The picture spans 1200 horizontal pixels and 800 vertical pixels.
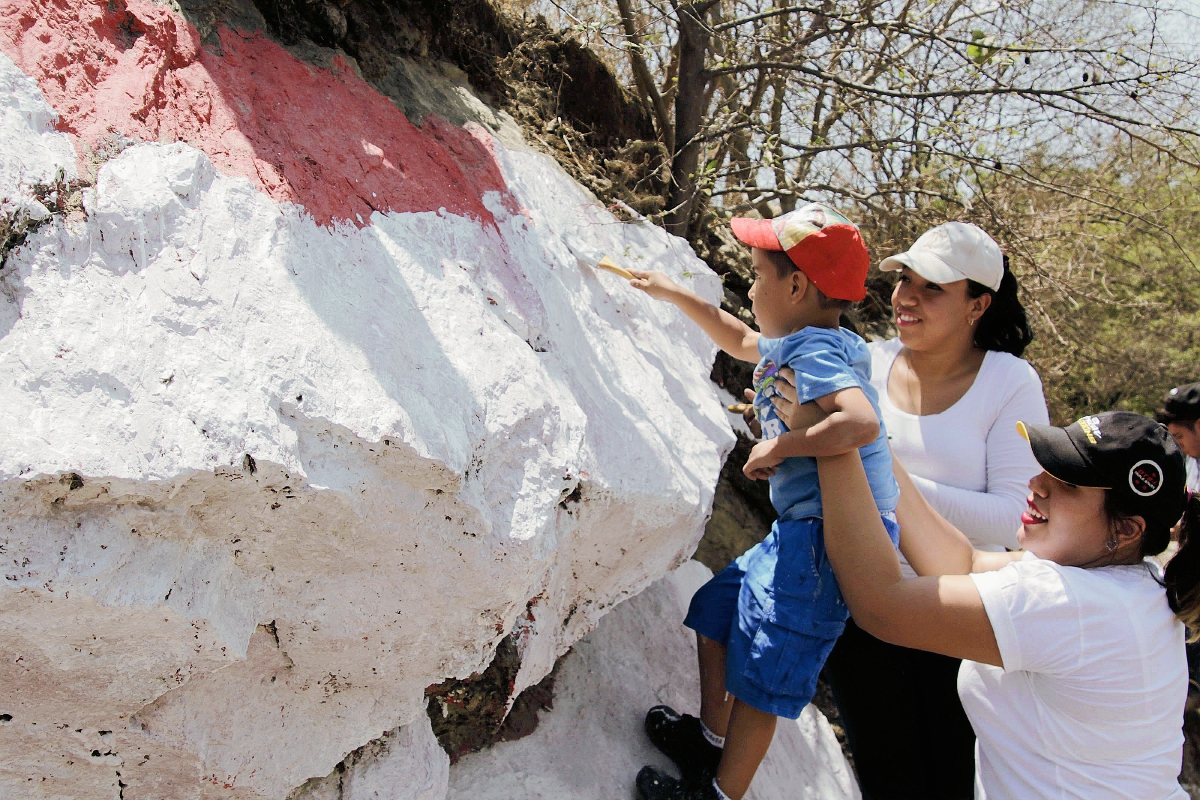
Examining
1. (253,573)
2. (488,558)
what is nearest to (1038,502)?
(488,558)

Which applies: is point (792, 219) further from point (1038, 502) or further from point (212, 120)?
point (212, 120)

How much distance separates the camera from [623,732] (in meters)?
2.54

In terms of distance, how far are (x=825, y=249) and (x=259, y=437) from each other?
1449 mm

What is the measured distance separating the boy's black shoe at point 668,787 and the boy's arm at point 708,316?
1259 mm

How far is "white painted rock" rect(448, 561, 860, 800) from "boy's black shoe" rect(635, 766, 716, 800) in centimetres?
7

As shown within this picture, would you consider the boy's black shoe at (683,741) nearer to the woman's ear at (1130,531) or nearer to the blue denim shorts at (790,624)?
the blue denim shorts at (790,624)

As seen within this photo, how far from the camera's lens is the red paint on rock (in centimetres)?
160

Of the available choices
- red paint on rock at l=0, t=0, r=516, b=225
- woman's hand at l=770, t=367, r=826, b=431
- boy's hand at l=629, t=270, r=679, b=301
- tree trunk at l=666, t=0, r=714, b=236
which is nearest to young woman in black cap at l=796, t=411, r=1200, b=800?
woman's hand at l=770, t=367, r=826, b=431

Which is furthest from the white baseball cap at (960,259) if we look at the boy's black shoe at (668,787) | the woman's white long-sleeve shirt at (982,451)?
the boy's black shoe at (668,787)

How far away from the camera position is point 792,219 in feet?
7.01

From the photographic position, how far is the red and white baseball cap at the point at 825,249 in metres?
2.09

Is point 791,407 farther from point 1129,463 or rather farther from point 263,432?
point 263,432

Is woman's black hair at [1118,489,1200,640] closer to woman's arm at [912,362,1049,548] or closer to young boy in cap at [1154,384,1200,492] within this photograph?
woman's arm at [912,362,1049,548]

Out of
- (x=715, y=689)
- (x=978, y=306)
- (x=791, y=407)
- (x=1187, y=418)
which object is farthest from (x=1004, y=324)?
(x=1187, y=418)
